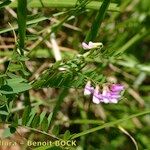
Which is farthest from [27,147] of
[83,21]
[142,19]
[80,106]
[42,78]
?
[142,19]

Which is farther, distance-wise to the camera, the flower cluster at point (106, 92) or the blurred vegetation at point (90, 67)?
the blurred vegetation at point (90, 67)

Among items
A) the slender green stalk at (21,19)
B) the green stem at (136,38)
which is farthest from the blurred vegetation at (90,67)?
the slender green stalk at (21,19)

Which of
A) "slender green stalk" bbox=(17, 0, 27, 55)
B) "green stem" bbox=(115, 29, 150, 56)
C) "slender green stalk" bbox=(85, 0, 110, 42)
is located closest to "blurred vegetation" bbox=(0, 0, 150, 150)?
"green stem" bbox=(115, 29, 150, 56)

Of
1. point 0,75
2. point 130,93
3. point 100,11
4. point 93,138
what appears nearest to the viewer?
point 0,75

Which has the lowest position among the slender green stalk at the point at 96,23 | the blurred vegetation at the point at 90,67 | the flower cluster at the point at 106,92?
the blurred vegetation at the point at 90,67

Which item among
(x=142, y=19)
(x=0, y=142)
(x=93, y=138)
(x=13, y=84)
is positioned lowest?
(x=93, y=138)

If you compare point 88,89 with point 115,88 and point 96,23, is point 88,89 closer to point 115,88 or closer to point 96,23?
point 115,88

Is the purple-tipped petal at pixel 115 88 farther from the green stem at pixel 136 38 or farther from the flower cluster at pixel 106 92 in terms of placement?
the green stem at pixel 136 38

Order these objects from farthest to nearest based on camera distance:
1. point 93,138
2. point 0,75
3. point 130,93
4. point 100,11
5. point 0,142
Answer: point 130,93 < point 93,138 < point 0,142 < point 100,11 < point 0,75

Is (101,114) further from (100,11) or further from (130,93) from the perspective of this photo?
(100,11)
